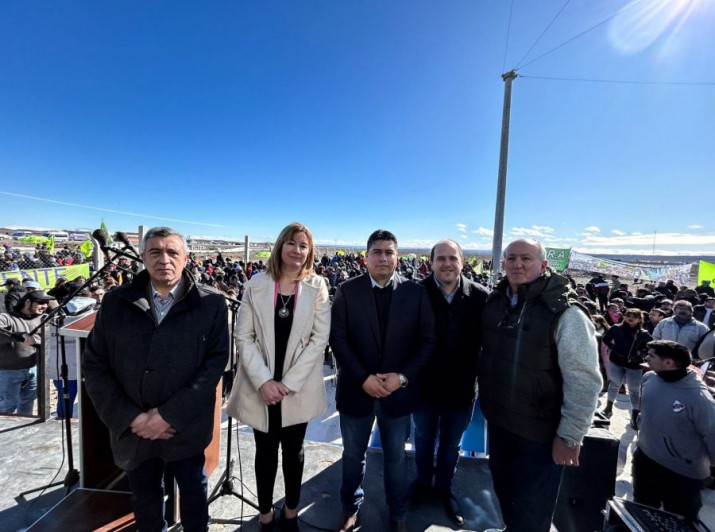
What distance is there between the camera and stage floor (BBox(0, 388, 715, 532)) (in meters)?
2.28

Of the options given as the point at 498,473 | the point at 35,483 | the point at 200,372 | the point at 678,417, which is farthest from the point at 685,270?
the point at 35,483

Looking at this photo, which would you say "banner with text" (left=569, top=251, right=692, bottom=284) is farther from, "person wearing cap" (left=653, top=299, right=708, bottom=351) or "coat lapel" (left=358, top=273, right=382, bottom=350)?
"coat lapel" (left=358, top=273, right=382, bottom=350)

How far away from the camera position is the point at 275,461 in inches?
82.1

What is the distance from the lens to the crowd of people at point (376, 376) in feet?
5.72

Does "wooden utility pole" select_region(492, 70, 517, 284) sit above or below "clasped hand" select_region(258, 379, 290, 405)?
above

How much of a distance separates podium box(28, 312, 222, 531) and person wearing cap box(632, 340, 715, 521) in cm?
383

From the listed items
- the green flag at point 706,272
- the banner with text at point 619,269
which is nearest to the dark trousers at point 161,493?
the green flag at point 706,272

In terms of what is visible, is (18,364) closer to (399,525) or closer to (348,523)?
(348,523)

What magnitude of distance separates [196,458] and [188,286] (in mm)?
1105

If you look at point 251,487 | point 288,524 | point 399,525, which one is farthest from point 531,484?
point 251,487

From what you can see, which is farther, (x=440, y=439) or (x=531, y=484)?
(x=440, y=439)

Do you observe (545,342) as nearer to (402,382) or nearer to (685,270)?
(402,382)

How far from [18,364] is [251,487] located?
11.3ft

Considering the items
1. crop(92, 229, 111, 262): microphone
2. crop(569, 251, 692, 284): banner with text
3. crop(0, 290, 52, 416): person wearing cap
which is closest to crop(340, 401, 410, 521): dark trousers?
crop(92, 229, 111, 262): microphone
